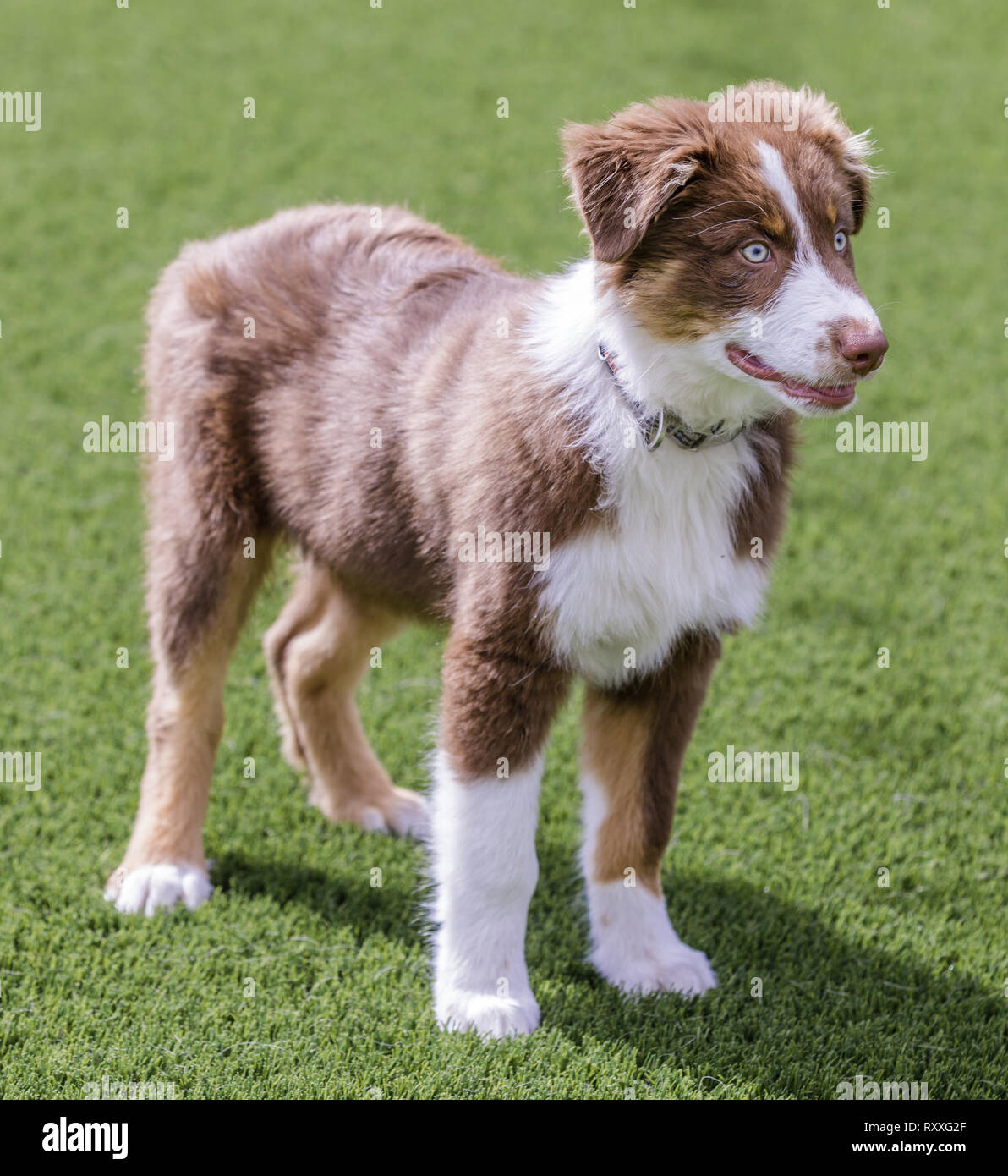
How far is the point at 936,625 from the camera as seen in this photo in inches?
228

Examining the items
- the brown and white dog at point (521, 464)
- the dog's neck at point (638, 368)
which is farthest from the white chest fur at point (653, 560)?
the dog's neck at point (638, 368)

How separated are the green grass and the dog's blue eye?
1.58m

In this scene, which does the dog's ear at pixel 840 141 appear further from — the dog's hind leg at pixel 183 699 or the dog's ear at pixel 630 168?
the dog's hind leg at pixel 183 699

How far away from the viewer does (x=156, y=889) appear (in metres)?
4.23

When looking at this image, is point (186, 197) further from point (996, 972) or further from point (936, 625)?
point (996, 972)

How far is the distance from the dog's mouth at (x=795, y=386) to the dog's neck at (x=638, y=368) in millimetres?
46

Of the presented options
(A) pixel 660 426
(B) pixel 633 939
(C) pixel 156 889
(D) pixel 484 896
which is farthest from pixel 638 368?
(C) pixel 156 889

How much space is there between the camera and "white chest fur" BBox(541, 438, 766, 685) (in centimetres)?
349

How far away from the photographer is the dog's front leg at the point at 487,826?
361 centimetres

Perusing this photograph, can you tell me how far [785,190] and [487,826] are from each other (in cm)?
171

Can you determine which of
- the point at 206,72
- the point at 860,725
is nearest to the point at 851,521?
the point at 860,725

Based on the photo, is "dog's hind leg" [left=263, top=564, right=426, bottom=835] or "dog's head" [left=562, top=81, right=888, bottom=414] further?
"dog's hind leg" [left=263, top=564, right=426, bottom=835]

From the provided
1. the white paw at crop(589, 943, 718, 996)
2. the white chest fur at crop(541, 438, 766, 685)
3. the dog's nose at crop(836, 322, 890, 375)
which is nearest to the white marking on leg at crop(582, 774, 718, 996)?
the white paw at crop(589, 943, 718, 996)

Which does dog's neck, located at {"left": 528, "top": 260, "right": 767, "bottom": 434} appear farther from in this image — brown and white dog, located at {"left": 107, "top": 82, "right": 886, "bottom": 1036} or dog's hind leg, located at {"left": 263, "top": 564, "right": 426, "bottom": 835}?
dog's hind leg, located at {"left": 263, "top": 564, "right": 426, "bottom": 835}
